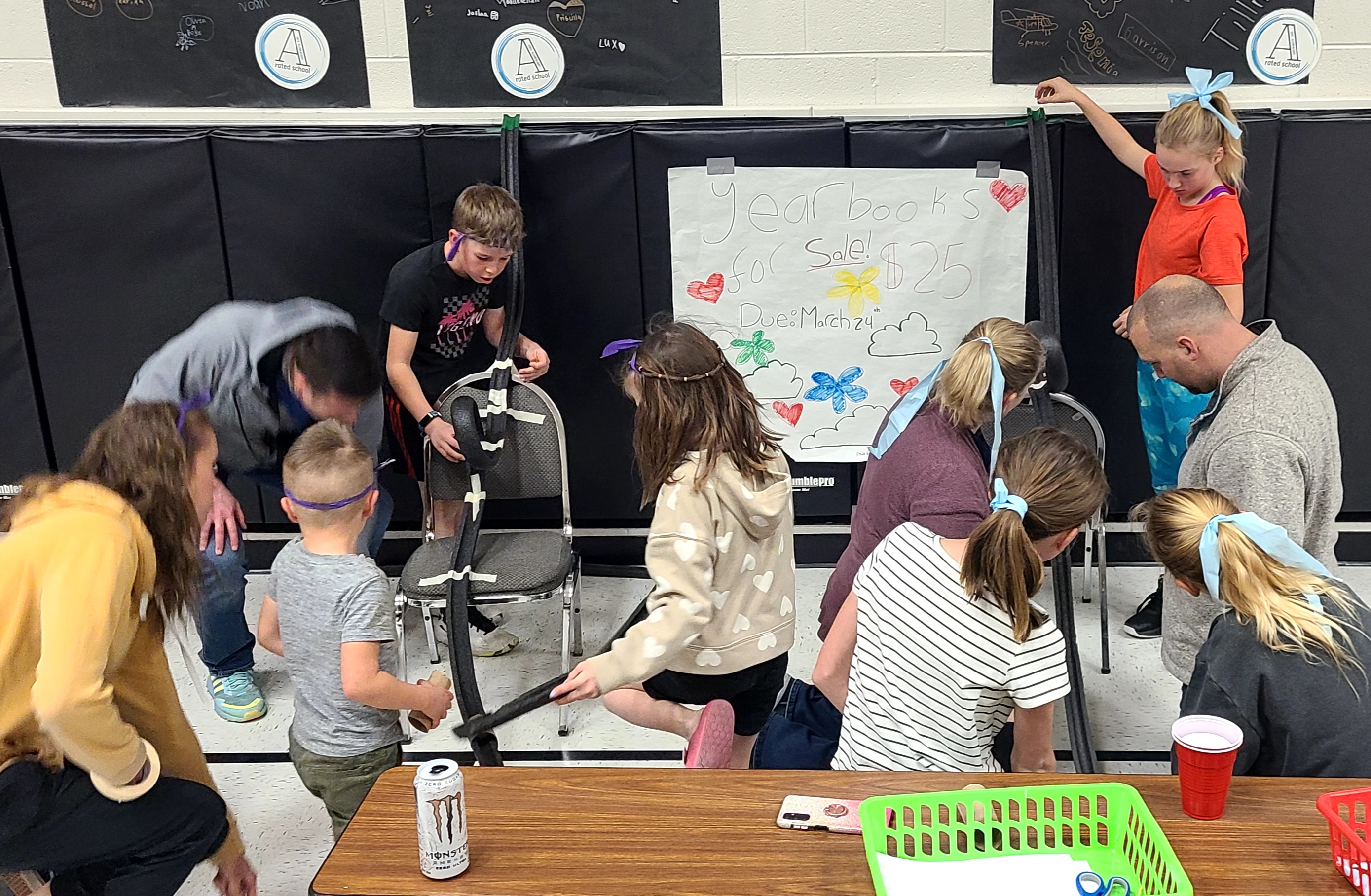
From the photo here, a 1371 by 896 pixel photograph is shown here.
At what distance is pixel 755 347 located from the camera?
4.11 m

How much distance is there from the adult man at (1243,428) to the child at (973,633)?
0.44 meters

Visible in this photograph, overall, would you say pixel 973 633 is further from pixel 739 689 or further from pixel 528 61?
pixel 528 61

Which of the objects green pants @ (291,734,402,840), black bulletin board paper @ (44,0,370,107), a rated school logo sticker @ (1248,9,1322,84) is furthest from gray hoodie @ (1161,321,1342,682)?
black bulletin board paper @ (44,0,370,107)

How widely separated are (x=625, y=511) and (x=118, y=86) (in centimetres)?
236

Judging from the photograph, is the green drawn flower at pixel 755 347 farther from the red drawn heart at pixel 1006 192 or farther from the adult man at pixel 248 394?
the adult man at pixel 248 394

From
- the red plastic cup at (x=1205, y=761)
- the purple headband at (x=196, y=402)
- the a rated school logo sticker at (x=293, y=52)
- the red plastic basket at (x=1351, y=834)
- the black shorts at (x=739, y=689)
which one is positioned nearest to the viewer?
the red plastic basket at (x=1351, y=834)

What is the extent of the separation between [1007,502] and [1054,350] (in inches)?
68.9

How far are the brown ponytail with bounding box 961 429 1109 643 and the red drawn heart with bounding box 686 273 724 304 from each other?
82.8 inches

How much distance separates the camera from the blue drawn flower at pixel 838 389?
4.12 metres

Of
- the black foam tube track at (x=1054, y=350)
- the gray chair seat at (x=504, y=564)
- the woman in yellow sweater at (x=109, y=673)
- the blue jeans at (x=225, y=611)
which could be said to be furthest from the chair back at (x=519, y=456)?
the black foam tube track at (x=1054, y=350)

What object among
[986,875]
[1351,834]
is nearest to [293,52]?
[986,875]

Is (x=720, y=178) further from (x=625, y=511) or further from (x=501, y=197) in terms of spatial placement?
(x=625, y=511)

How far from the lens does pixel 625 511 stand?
4.32m

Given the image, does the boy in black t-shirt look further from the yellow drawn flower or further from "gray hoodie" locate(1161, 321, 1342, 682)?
"gray hoodie" locate(1161, 321, 1342, 682)
